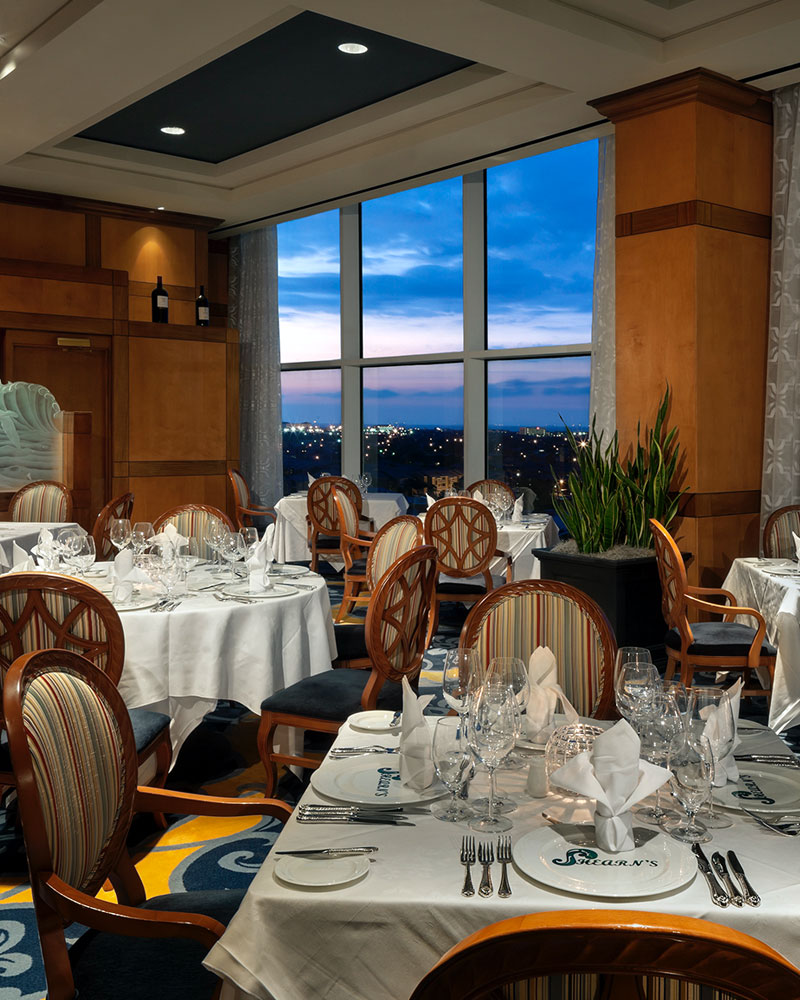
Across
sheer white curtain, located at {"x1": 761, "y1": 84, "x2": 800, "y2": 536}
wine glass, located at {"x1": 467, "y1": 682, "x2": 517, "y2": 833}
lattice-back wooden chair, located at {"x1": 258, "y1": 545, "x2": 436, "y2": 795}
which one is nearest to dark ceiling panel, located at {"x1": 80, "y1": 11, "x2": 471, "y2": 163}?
sheer white curtain, located at {"x1": 761, "y1": 84, "x2": 800, "y2": 536}

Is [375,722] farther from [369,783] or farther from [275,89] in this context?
[275,89]

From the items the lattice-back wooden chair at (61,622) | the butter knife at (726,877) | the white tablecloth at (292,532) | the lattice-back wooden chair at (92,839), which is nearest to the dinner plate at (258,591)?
the lattice-back wooden chair at (61,622)

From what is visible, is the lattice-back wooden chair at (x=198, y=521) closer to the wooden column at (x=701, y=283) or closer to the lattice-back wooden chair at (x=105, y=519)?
the lattice-back wooden chair at (x=105, y=519)

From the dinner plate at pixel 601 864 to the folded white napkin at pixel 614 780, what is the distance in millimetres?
27

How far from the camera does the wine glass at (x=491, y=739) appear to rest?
163cm

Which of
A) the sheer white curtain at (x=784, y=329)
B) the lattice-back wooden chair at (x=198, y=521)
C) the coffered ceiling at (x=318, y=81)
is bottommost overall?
the lattice-back wooden chair at (x=198, y=521)

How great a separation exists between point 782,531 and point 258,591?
3236 millimetres

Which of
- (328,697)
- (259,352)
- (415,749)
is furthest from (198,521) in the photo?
(259,352)

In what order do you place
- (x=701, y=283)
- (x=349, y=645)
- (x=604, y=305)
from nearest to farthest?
(x=349, y=645), (x=701, y=283), (x=604, y=305)

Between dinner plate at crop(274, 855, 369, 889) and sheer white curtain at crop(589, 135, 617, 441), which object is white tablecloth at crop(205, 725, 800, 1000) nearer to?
dinner plate at crop(274, 855, 369, 889)

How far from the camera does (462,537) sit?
6.00 metres

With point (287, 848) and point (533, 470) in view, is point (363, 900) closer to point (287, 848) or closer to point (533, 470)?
point (287, 848)

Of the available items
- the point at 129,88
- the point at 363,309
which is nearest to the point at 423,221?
the point at 363,309

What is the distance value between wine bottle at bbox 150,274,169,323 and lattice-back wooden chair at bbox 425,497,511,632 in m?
4.48
